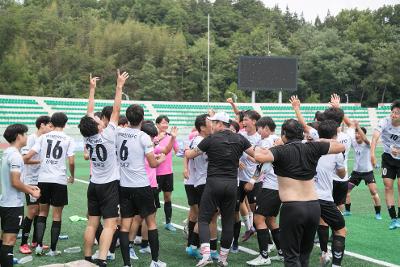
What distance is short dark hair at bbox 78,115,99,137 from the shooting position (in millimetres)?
6713

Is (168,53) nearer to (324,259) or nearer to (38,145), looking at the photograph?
(38,145)

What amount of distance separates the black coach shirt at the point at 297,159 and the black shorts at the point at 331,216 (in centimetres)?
136

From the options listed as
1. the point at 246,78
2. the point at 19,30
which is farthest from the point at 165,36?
the point at 246,78

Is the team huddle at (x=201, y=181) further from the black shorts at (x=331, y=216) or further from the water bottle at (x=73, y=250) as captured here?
the water bottle at (x=73, y=250)

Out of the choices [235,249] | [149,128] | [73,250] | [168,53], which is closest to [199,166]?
[149,128]

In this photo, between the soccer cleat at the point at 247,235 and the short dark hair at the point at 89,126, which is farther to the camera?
the soccer cleat at the point at 247,235

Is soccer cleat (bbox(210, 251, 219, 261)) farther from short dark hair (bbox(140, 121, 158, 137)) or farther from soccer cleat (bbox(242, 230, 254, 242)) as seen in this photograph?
short dark hair (bbox(140, 121, 158, 137))

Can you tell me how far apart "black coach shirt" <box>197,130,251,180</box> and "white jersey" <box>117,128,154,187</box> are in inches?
31.6

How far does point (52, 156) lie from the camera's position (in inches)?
302

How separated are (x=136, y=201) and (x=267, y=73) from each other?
1204 inches

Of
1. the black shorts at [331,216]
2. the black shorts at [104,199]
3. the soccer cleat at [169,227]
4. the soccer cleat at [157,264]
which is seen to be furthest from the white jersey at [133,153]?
the soccer cleat at [169,227]

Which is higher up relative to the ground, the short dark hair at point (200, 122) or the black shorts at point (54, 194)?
the short dark hair at point (200, 122)

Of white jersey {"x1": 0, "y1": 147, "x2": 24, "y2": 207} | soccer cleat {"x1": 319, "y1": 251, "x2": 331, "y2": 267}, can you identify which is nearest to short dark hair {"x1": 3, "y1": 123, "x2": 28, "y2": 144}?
white jersey {"x1": 0, "y1": 147, "x2": 24, "y2": 207}

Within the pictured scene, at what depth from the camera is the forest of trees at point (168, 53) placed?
60844mm
